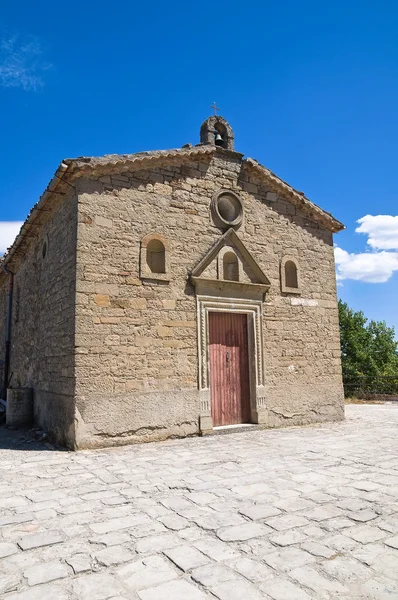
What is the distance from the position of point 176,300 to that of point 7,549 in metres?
5.20

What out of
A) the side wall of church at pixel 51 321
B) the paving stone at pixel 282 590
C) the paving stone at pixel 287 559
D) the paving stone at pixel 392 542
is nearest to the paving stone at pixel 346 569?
the paving stone at pixel 287 559

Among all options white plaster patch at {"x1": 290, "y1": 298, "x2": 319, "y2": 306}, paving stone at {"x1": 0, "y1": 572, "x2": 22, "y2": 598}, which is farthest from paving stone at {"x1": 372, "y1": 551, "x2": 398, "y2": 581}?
white plaster patch at {"x1": 290, "y1": 298, "x2": 319, "y2": 306}

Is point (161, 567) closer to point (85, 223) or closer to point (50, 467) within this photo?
point (50, 467)

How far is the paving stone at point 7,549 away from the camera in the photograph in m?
3.03

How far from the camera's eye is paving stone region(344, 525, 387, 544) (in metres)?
3.19

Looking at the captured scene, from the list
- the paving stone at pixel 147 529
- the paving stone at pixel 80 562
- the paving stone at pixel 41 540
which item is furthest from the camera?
the paving stone at pixel 147 529

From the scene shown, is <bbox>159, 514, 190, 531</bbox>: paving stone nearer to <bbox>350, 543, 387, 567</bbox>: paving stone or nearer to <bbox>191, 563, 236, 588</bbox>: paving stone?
<bbox>191, 563, 236, 588</bbox>: paving stone

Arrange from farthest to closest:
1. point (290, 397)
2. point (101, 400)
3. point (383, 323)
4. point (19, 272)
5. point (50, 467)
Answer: point (383, 323)
point (19, 272)
point (290, 397)
point (101, 400)
point (50, 467)

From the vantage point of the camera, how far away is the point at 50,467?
5621mm

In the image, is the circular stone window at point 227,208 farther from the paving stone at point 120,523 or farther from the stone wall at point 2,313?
the stone wall at point 2,313

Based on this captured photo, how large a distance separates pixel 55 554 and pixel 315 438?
546cm

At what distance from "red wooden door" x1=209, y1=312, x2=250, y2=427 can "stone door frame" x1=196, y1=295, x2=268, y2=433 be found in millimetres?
141

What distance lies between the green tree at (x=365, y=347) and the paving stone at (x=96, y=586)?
2333 cm

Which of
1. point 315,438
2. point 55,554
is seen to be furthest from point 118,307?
point 55,554
